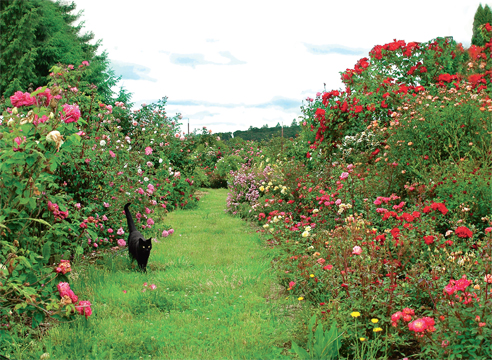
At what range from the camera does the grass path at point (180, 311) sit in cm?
259

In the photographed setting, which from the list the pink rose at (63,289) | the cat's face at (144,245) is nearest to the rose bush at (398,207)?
the cat's face at (144,245)

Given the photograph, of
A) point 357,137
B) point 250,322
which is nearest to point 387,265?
point 250,322

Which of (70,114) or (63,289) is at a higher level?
(70,114)

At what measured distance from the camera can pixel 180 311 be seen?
128 inches

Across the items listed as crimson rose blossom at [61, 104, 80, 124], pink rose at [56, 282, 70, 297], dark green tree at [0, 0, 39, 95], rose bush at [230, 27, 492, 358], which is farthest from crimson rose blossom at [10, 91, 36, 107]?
dark green tree at [0, 0, 39, 95]

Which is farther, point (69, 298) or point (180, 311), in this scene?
point (180, 311)

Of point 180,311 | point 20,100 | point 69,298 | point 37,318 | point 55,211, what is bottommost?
point 180,311

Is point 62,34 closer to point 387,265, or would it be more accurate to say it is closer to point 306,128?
point 306,128

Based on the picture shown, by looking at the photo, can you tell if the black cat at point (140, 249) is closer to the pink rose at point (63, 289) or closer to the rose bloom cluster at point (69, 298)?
the rose bloom cluster at point (69, 298)

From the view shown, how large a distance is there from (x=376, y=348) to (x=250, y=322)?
39.4 inches

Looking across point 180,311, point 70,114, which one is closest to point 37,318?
point 180,311

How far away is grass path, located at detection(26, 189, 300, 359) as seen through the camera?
8.50 feet

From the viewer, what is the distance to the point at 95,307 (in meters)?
3.15

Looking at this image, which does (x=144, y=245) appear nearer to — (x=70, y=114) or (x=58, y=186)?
(x=58, y=186)
